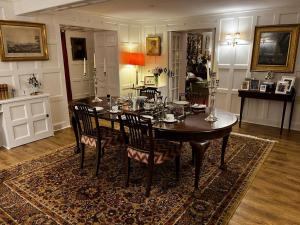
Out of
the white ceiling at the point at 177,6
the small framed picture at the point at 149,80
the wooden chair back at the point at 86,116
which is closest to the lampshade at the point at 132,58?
the small framed picture at the point at 149,80

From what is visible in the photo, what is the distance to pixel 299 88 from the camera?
435cm

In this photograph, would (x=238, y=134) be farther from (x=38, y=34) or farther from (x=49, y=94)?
(x=38, y=34)

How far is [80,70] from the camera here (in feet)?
23.5

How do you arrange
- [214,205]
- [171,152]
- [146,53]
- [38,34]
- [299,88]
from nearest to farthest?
[214,205] → [171,152] → [38,34] → [299,88] → [146,53]

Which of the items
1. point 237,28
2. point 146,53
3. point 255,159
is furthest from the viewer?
point 146,53

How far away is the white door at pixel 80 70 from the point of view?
6.84m

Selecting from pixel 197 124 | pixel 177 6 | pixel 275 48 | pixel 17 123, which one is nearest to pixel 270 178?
pixel 197 124

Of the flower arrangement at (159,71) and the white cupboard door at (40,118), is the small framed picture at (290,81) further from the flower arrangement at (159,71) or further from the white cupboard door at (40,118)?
the white cupboard door at (40,118)

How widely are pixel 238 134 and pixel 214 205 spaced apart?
233 cm

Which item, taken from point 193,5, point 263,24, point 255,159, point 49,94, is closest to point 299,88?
point 263,24

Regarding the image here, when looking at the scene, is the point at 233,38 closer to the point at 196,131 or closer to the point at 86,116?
the point at 196,131

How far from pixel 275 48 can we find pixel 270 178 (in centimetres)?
282

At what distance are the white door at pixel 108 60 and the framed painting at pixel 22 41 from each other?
5.88ft

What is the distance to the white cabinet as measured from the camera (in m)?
3.62
